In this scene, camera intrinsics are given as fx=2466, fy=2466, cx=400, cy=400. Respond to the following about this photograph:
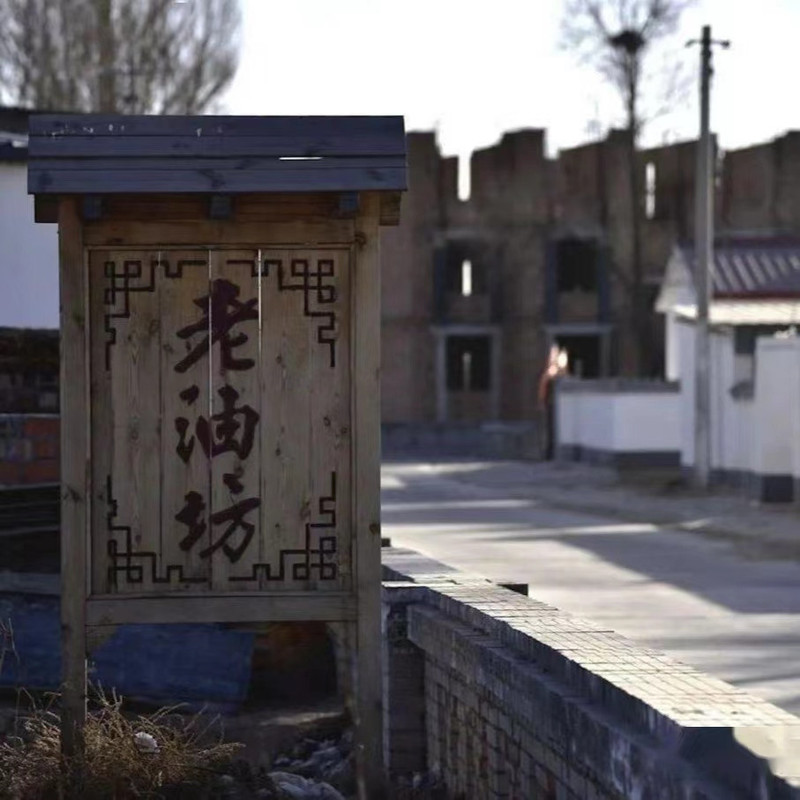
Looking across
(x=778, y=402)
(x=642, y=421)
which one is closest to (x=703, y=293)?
(x=778, y=402)

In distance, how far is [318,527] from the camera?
33.6 feet

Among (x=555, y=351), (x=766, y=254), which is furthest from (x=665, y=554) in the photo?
(x=555, y=351)

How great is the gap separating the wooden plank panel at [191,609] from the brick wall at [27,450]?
4806 mm

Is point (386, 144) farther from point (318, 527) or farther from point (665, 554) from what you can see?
point (665, 554)

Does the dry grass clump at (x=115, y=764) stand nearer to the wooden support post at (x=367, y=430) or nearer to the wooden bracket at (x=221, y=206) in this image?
the wooden support post at (x=367, y=430)

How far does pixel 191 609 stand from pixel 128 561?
0.33 metres

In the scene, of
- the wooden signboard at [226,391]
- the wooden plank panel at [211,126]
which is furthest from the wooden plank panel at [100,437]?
the wooden plank panel at [211,126]

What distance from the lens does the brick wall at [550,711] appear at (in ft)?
23.0

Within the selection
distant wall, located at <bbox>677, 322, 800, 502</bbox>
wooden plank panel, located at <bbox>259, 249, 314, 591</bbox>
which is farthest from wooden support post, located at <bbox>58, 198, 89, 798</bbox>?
distant wall, located at <bbox>677, 322, 800, 502</bbox>

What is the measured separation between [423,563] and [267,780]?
3.27 meters

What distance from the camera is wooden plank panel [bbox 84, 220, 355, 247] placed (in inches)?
402

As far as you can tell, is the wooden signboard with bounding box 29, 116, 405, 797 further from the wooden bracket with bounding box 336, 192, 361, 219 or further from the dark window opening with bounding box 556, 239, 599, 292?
the dark window opening with bounding box 556, 239, 599, 292

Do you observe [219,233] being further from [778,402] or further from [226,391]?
[778,402]

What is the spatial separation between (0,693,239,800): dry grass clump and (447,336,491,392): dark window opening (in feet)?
207
